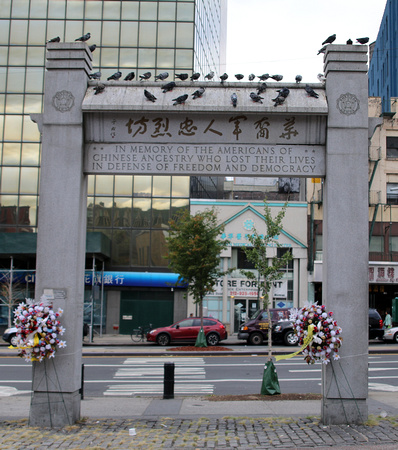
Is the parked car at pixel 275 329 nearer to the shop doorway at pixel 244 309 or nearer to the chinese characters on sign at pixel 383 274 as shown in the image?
the shop doorway at pixel 244 309

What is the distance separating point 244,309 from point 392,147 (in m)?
14.2

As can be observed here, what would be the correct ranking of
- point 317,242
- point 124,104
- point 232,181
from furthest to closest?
point 232,181, point 317,242, point 124,104

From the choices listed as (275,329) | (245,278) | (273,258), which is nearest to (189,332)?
(275,329)

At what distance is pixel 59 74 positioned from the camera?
31.2 ft

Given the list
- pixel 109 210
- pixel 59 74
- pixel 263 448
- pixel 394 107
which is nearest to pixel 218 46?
pixel 394 107

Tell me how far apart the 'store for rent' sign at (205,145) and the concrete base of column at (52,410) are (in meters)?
3.73

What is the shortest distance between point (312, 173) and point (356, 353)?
3018 millimetres

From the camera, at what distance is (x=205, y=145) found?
9508 mm

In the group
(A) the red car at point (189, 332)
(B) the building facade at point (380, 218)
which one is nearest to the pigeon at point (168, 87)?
(A) the red car at point (189, 332)

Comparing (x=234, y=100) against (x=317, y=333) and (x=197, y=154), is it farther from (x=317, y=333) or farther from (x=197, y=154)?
(x=317, y=333)

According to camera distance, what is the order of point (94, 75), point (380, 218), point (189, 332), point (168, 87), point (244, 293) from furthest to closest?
point (380, 218), point (244, 293), point (189, 332), point (94, 75), point (168, 87)

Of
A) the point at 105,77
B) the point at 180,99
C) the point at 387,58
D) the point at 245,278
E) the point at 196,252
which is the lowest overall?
the point at 245,278

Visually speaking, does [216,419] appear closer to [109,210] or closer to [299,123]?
[299,123]

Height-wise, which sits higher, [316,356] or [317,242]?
[317,242]
